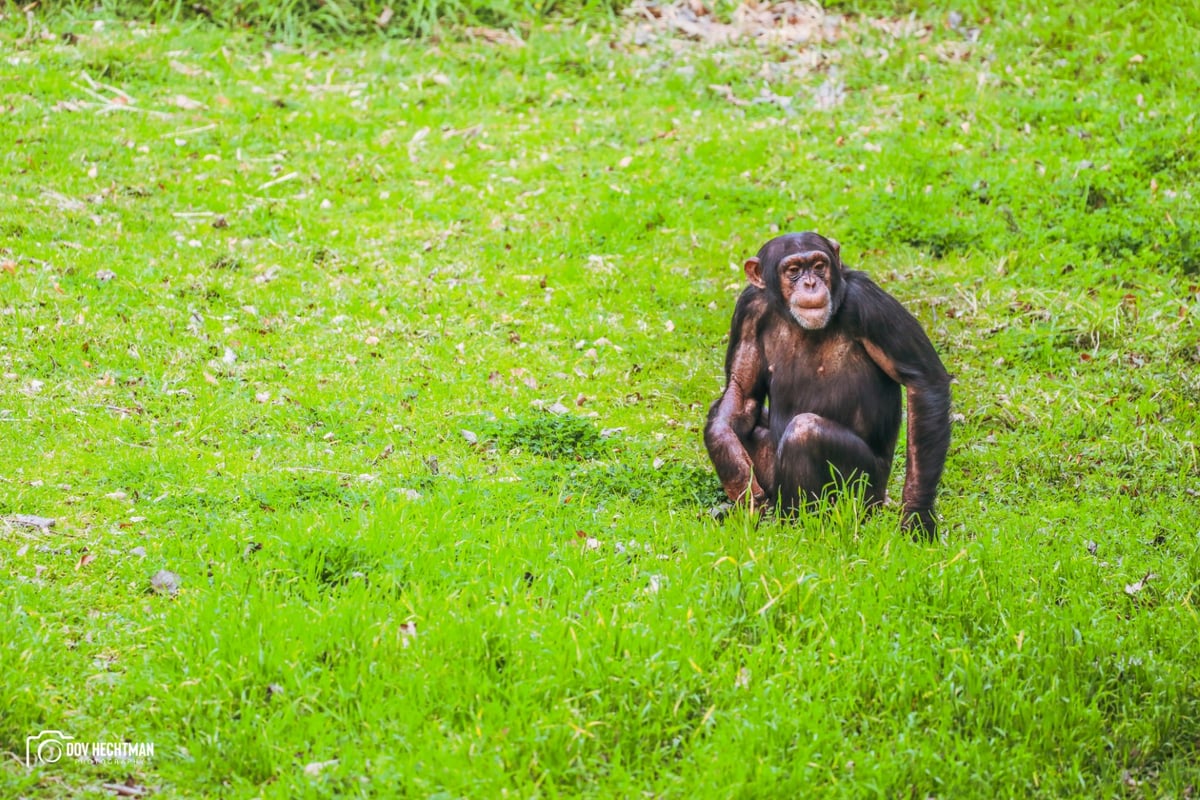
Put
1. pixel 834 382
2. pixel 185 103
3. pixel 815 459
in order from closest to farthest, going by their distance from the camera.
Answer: pixel 815 459 → pixel 834 382 → pixel 185 103

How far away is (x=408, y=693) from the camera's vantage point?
434cm

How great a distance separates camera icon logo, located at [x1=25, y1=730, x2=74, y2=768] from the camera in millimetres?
4066

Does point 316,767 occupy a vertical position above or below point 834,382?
below

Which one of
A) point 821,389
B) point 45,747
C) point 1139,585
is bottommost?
point 45,747

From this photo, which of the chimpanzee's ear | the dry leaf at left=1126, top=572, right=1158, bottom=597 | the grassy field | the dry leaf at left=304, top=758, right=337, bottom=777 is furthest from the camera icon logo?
the dry leaf at left=1126, top=572, right=1158, bottom=597

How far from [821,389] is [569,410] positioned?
7.02 ft

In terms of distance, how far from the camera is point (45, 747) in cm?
411

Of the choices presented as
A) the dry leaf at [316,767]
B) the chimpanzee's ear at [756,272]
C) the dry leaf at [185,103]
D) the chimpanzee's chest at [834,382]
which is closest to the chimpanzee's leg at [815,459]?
the chimpanzee's chest at [834,382]

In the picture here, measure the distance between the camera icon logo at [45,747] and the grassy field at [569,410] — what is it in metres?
0.04

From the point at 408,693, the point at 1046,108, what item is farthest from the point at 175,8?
the point at 408,693

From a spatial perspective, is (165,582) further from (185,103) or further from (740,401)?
(185,103)

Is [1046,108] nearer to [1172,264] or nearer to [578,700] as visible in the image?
[1172,264]

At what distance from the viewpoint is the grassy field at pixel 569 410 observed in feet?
14.0

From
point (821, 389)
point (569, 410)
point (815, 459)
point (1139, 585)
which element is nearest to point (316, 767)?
point (815, 459)
